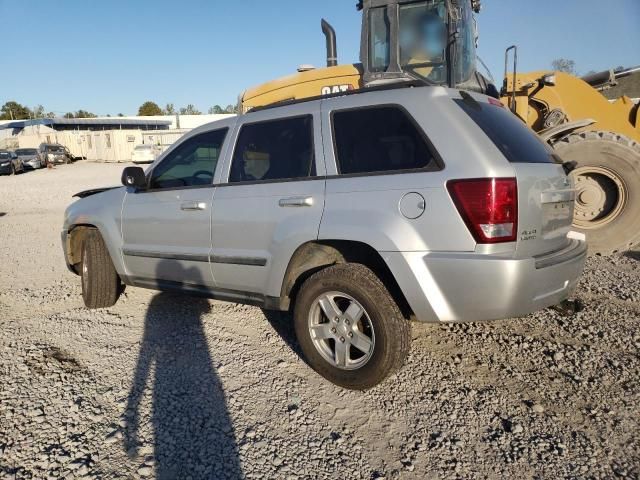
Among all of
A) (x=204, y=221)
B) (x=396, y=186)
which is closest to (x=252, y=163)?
(x=204, y=221)

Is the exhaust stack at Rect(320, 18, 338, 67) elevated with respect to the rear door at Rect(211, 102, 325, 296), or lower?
elevated

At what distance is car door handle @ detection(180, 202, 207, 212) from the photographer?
3.59 metres

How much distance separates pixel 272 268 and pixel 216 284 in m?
0.70

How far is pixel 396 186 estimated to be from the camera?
8.83 feet

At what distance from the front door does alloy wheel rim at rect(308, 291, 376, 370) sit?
3.66 feet

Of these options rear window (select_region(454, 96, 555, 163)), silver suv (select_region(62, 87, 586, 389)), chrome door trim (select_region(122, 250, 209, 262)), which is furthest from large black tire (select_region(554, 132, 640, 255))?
chrome door trim (select_region(122, 250, 209, 262))

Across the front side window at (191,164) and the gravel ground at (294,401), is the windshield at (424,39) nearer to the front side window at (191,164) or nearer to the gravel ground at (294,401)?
the front side window at (191,164)

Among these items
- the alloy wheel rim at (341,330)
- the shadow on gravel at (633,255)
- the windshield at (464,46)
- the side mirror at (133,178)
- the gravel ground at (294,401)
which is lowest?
the gravel ground at (294,401)

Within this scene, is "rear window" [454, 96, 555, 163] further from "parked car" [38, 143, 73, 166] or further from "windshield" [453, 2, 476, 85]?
"parked car" [38, 143, 73, 166]

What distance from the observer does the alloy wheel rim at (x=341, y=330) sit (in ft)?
9.56

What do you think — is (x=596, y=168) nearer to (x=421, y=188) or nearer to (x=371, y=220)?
(x=421, y=188)

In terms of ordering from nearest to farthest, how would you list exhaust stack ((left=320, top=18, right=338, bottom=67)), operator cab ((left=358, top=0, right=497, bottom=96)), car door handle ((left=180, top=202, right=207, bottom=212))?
1. car door handle ((left=180, top=202, right=207, bottom=212))
2. operator cab ((left=358, top=0, right=497, bottom=96))
3. exhaust stack ((left=320, top=18, right=338, bottom=67))

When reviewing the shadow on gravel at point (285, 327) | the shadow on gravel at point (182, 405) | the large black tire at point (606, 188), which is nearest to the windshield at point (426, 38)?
the large black tire at point (606, 188)

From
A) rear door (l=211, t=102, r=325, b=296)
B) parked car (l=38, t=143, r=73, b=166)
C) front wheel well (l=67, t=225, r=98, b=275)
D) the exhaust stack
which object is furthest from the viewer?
parked car (l=38, t=143, r=73, b=166)
